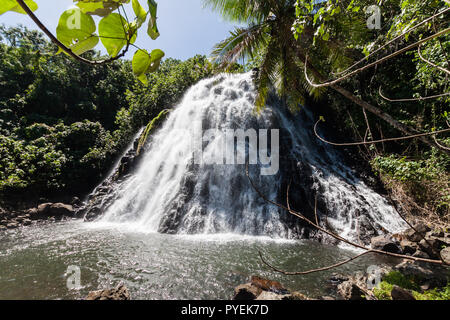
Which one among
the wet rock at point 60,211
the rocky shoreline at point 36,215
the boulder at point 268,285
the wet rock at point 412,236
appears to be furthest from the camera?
the wet rock at point 60,211

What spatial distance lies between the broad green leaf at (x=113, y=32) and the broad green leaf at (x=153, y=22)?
8cm

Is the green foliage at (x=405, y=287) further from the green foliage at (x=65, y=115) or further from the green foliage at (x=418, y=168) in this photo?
the green foliage at (x=65, y=115)

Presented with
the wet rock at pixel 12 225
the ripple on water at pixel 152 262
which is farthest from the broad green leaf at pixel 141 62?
the wet rock at pixel 12 225

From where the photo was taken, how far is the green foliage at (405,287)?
334cm

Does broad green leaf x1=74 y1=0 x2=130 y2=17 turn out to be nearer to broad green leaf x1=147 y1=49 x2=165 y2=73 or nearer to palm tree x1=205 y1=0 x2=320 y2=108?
broad green leaf x1=147 y1=49 x2=165 y2=73

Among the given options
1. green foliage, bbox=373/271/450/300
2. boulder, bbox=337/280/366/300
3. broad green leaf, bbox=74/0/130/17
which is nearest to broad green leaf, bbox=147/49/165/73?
broad green leaf, bbox=74/0/130/17

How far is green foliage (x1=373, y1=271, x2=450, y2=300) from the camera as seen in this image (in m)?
3.34

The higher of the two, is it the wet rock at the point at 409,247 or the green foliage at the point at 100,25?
the green foliage at the point at 100,25

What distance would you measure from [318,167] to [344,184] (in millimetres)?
1216

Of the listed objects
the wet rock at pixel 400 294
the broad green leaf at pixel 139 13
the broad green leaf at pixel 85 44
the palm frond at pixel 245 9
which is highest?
the palm frond at pixel 245 9
